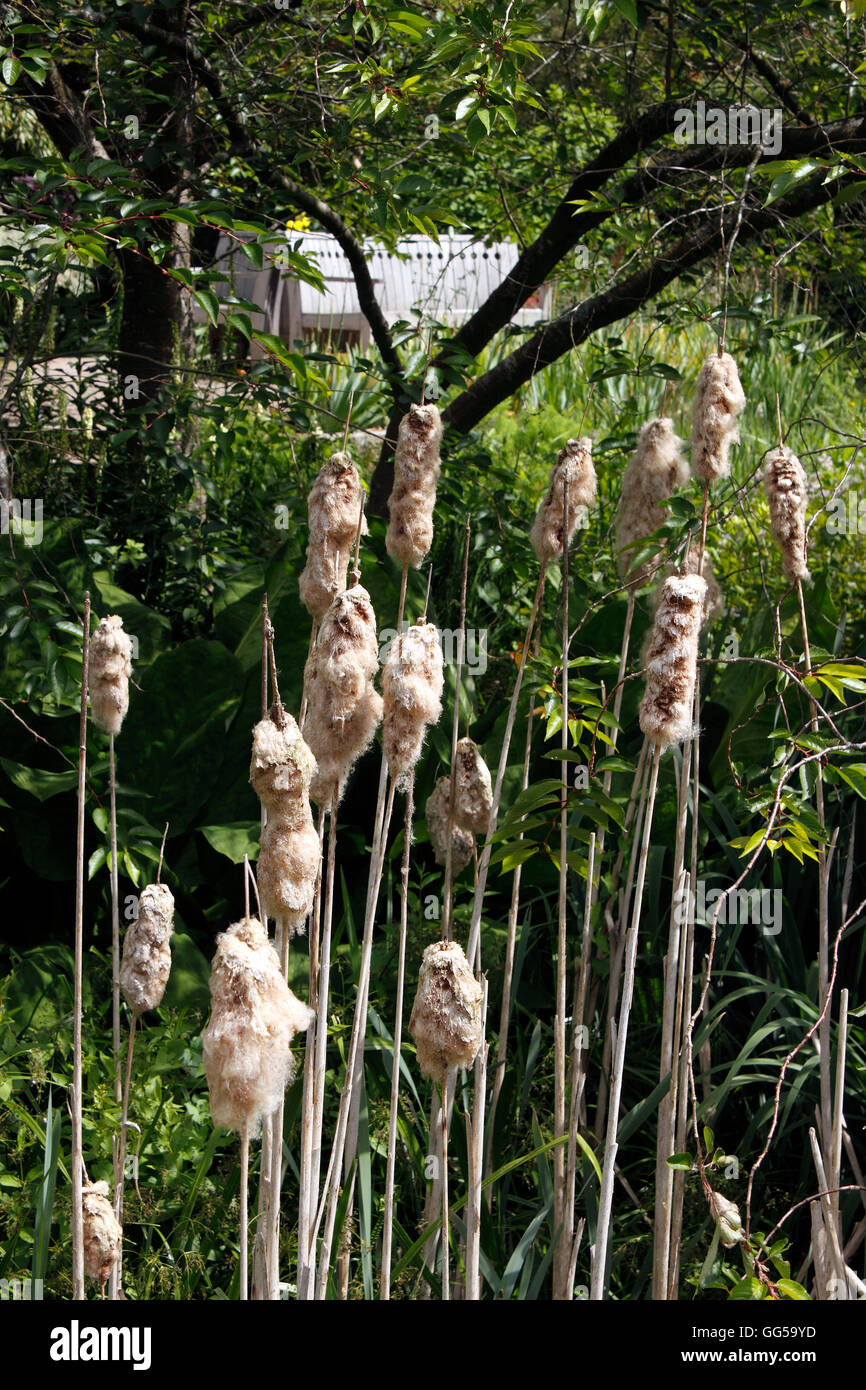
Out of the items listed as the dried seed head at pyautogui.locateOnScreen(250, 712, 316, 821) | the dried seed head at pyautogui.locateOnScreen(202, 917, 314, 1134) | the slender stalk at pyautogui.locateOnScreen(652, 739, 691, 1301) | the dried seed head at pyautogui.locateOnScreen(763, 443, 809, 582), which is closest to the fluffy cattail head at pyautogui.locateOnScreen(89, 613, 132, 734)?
the dried seed head at pyautogui.locateOnScreen(250, 712, 316, 821)

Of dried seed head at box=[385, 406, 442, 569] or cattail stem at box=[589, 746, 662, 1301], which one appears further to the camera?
dried seed head at box=[385, 406, 442, 569]

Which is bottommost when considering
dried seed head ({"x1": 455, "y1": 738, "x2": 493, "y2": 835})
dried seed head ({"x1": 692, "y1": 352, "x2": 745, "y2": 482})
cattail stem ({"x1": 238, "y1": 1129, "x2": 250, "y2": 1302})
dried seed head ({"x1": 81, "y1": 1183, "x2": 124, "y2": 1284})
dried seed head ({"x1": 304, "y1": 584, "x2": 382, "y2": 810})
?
dried seed head ({"x1": 81, "y1": 1183, "x2": 124, "y2": 1284})

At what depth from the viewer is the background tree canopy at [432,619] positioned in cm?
192

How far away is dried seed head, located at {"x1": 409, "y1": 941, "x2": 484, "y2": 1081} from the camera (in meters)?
1.25

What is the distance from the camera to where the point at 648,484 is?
1.71m

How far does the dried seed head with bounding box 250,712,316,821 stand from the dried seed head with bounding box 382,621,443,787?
0.16 meters

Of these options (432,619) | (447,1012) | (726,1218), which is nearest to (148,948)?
(447,1012)

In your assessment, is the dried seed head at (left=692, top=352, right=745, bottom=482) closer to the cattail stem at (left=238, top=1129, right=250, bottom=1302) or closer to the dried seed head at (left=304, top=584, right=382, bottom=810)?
the dried seed head at (left=304, top=584, right=382, bottom=810)

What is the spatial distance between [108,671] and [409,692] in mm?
468

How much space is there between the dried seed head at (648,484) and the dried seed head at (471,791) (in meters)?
0.33

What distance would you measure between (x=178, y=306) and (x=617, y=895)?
2499mm

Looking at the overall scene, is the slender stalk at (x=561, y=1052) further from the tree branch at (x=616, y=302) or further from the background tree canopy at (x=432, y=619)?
the tree branch at (x=616, y=302)

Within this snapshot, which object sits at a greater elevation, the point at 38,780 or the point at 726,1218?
the point at 38,780

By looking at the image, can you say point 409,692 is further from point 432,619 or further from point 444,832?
point 432,619
